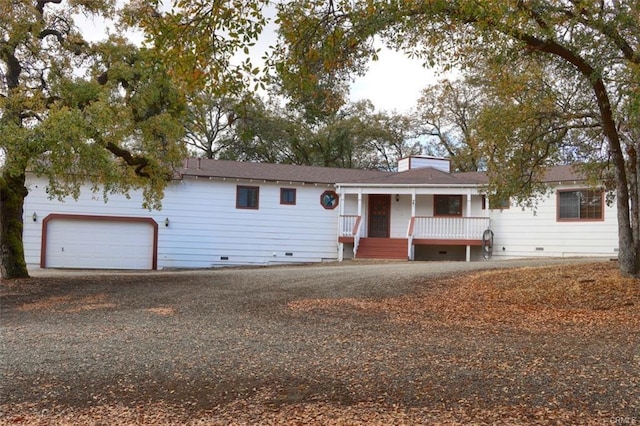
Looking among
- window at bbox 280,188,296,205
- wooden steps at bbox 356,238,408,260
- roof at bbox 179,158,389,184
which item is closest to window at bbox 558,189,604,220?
wooden steps at bbox 356,238,408,260

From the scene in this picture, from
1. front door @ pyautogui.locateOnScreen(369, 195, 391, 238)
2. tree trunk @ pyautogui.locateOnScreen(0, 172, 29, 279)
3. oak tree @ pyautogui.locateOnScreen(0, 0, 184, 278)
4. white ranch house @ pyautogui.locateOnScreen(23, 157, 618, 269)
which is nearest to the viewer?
oak tree @ pyautogui.locateOnScreen(0, 0, 184, 278)

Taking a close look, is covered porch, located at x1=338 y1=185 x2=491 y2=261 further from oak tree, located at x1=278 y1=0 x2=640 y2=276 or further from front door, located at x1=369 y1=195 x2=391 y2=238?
oak tree, located at x1=278 y1=0 x2=640 y2=276

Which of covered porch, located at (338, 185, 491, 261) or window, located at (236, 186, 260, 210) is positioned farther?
window, located at (236, 186, 260, 210)

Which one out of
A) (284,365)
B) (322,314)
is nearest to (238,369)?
(284,365)

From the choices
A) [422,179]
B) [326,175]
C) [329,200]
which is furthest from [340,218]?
[422,179]

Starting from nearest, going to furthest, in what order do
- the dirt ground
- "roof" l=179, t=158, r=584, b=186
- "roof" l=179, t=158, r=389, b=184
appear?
the dirt ground
"roof" l=179, t=158, r=584, b=186
"roof" l=179, t=158, r=389, b=184

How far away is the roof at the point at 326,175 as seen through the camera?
20484 mm

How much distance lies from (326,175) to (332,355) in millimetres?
17238

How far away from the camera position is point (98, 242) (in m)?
19.8

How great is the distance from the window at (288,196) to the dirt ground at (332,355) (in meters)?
10.6

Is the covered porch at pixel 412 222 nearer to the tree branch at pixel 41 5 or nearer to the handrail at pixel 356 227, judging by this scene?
the handrail at pixel 356 227

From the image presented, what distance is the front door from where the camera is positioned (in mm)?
22156

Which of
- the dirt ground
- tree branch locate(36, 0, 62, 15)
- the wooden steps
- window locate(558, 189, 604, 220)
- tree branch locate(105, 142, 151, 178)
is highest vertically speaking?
tree branch locate(36, 0, 62, 15)

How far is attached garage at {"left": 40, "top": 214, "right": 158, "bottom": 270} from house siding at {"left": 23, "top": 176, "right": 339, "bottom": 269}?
0.27 metres
